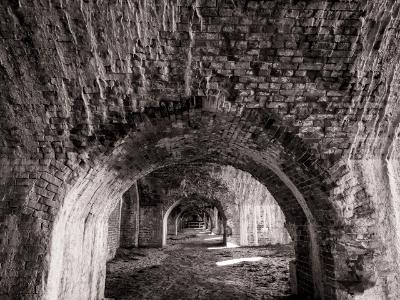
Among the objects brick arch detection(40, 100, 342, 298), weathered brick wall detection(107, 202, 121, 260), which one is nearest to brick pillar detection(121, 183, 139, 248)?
weathered brick wall detection(107, 202, 121, 260)

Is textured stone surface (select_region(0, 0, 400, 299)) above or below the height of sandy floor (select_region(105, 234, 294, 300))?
above

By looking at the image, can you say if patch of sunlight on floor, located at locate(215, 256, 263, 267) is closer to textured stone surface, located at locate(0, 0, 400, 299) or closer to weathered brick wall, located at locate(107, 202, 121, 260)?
weathered brick wall, located at locate(107, 202, 121, 260)

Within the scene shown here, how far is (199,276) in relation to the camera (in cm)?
770

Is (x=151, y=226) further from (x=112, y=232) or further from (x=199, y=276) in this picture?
(x=199, y=276)

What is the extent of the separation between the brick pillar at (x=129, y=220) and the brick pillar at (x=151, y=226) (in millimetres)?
334

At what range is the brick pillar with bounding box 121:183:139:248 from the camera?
515 inches

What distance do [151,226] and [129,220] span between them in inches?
43.5

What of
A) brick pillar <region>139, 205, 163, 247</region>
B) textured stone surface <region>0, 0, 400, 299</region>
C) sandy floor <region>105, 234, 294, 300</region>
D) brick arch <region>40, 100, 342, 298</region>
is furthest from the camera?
brick pillar <region>139, 205, 163, 247</region>

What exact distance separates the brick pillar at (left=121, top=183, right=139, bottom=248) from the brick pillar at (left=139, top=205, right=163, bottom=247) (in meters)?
0.33

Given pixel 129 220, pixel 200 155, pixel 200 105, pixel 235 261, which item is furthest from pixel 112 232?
pixel 200 105

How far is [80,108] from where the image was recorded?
327 cm

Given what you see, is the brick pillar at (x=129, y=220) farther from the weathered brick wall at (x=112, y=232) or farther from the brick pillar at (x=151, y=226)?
the weathered brick wall at (x=112, y=232)

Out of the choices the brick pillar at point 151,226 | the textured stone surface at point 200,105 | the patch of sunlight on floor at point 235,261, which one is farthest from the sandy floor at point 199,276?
the textured stone surface at point 200,105

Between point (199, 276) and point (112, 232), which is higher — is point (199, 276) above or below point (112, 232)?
below
